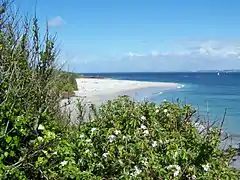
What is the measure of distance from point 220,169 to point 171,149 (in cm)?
57

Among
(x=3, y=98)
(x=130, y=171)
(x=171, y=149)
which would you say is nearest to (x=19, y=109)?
(x=3, y=98)

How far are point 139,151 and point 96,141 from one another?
1.94 ft

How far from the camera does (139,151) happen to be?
457 centimetres

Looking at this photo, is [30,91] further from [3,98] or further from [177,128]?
[177,128]

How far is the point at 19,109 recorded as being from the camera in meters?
4.62

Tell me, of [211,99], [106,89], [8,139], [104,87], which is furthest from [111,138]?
[104,87]

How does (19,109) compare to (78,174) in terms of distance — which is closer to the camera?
(78,174)

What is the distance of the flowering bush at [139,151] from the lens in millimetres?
4387

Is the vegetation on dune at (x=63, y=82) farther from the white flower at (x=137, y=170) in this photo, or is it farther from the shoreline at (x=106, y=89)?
the shoreline at (x=106, y=89)

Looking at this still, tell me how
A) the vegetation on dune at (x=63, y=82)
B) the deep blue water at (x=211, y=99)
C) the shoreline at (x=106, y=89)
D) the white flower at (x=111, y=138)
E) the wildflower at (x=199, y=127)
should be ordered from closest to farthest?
the white flower at (x=111, y=138)
the wildflower at (x=199, y=127)
the vegetation on dune at (x=63, y=82)
the deep blue water at (x=211, y=99)
the shoreline at (x=106, y=89)

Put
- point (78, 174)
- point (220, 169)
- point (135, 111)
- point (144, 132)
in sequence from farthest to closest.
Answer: point (135, 111)
point (144, 132)
point (220, 169)
point (78, 174)


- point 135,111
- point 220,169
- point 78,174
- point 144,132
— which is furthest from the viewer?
point 135,111

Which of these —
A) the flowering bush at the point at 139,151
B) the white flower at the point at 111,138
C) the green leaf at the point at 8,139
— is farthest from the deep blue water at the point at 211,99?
the green leaf at the point at 8,139

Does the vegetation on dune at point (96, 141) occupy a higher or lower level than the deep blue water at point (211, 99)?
higher
